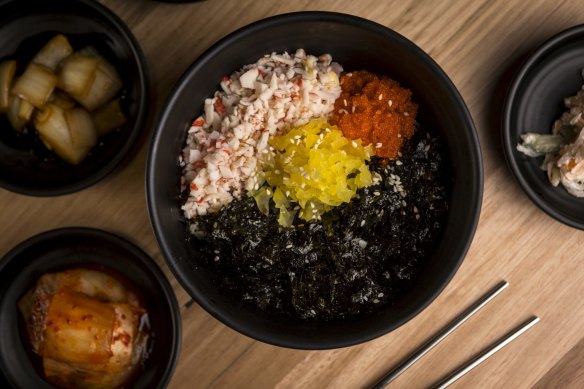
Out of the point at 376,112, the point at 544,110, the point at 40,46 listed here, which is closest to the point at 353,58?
the point at 376,112

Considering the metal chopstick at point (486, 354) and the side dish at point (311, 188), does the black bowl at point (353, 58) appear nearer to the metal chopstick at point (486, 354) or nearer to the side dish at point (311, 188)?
the side dish at point (311, 188)

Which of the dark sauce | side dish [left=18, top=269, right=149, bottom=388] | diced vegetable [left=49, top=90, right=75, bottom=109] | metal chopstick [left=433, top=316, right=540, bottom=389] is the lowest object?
metal chopstick [left=433, top=316, right=540, bottom=389]

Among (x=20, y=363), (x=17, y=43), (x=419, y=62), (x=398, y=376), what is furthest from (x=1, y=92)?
(x=398, y=376)

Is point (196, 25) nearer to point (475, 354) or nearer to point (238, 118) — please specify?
point (238, 118)

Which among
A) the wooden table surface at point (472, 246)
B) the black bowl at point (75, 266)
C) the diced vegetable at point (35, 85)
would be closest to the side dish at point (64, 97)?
the diced vegetable at point (35, 85)

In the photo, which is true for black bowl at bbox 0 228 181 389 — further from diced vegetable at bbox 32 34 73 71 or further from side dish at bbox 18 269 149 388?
diced vegetable at bbox 32 34 73 71

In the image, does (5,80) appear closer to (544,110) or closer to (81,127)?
(81,127)

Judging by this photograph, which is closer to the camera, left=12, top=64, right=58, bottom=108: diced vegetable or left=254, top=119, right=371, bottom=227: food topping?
left=254, top=119, right=371, bottom=227: food topping

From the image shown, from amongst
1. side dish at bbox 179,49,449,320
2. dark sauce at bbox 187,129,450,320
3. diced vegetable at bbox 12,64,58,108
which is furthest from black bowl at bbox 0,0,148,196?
dark sauce at bbox 187,129,450,320
